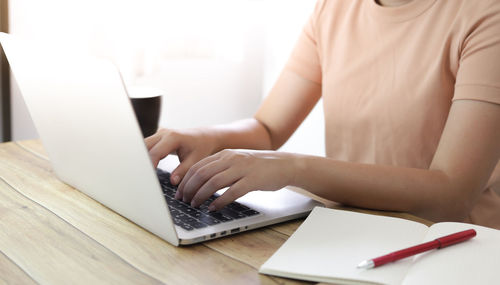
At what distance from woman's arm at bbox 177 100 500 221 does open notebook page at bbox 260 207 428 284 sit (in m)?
0.07

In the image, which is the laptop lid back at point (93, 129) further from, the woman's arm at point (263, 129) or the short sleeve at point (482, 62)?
the short sleeve at point (482, 62)

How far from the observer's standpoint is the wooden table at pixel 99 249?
1.85ft

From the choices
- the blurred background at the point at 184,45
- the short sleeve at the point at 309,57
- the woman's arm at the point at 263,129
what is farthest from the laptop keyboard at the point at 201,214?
the blurred background at the point at 184,45

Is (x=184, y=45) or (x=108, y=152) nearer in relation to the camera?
(x=108, y=152)

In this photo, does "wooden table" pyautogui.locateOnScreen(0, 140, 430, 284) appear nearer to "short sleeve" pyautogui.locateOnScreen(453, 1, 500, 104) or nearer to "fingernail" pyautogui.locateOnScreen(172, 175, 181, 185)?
"fingernail" pyautogui.locateOnScreen(172, 175, 181, 185)

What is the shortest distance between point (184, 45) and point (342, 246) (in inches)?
54.6

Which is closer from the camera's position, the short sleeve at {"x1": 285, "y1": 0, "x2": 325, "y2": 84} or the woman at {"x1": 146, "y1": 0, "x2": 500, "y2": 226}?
the woman at {"x1": 146, "y1": 0, "x2": 500, "y2": 226}

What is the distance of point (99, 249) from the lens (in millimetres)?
624

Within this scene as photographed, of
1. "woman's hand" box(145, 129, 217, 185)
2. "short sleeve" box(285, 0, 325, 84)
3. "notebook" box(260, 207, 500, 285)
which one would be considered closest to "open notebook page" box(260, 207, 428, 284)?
"notebook" box(260, 207, 500, 285)

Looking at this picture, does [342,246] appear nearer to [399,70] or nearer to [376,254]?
[376,254]

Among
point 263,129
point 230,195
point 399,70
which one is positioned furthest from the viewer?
point 263,129

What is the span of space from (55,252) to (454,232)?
46cm

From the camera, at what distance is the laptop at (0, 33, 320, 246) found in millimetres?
596

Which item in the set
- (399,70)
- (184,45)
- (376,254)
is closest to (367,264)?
(376,254)
